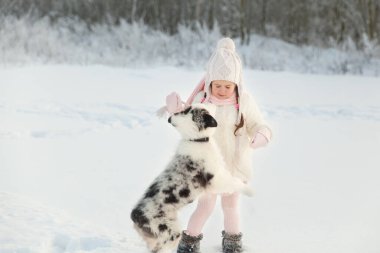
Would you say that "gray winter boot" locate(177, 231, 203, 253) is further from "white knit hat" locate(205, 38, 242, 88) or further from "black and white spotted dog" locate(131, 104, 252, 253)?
"white knit hat" locate(205, 38, 242, 88)

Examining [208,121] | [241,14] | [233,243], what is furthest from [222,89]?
[241,14]

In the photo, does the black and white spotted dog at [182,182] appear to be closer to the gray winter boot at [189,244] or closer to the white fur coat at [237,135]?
the white fur coat at [237,135]

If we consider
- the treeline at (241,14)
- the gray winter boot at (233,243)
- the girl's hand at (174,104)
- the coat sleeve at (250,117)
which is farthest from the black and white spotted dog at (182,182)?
the treeline at (241,14)

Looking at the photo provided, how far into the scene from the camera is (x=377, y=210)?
3428 mm

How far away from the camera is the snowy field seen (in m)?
2.82

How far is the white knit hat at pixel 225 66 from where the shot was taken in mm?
2475

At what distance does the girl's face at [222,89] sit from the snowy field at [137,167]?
836 mm

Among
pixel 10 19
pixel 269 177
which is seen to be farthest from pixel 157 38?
pixel 269 177

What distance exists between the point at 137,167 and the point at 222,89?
1909 mm

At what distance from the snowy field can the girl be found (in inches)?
8.7

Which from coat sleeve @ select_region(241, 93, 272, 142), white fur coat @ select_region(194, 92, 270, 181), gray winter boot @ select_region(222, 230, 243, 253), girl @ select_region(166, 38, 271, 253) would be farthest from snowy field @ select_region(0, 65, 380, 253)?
coat sleeve @ select_region(241, 93, 272, 142)

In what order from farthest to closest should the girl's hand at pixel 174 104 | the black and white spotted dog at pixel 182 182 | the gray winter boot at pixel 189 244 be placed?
the gray winter boot at pixel 189 244 → the girl's hand at pixel 174 104 → the black and white spotted dog at pixel 182 182

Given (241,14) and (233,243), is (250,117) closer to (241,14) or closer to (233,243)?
(233,243)

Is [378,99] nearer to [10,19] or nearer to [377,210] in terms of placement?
[377,210]
